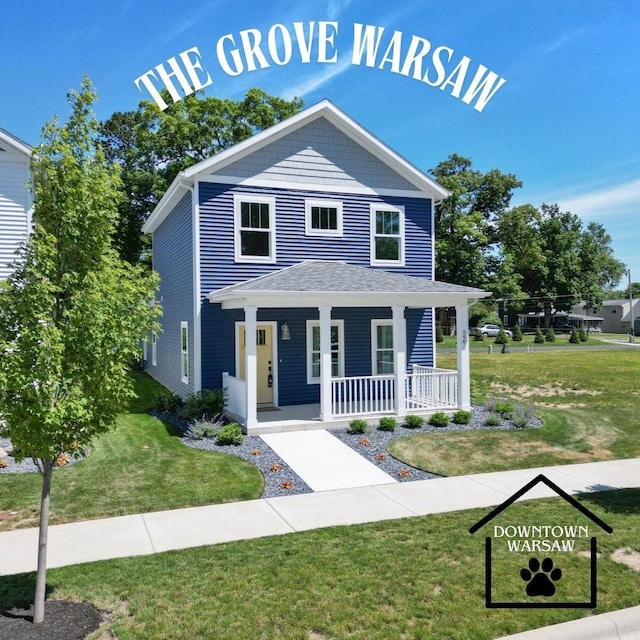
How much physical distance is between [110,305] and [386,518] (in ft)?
15.7

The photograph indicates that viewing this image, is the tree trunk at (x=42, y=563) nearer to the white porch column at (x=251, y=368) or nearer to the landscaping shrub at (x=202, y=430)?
the landscaping shrub at (x=202, y=430)

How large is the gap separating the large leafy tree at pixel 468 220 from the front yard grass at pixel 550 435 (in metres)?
19.7

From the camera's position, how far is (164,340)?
20.6 m

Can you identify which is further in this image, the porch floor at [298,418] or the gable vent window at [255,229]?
the gable vent window at [255,229]

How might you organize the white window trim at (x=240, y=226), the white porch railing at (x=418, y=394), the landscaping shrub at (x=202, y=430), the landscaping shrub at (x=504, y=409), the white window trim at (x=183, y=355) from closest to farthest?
the landscaping shrub at (x=202, y=430) → the white porch railing at (x=418, y=394) → the landscaping shrub at (x=504, y=409) → the white window trim at (x=240, y=226) → the white window trim at (x=183, y=355)

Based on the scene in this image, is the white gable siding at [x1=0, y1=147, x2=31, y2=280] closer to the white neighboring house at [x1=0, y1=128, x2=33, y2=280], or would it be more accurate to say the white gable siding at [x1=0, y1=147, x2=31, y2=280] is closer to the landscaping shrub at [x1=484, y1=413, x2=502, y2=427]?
the white neighboring house at [x1=0, y1=128, x2=33, y2=280]

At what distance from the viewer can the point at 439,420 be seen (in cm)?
1326

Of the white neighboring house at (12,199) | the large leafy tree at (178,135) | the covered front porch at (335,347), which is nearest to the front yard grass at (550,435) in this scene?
the covered front porch at (335,347)

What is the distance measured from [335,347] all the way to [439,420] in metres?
3.91

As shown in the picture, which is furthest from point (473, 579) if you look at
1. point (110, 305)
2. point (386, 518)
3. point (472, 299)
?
point (472, 299)

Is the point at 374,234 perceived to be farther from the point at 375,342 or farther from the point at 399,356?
the point at 399,356

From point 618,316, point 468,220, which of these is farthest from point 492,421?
point 618,316

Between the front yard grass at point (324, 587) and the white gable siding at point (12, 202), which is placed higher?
the white gable siding at point (12, 202)

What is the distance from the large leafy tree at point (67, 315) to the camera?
4.69m
